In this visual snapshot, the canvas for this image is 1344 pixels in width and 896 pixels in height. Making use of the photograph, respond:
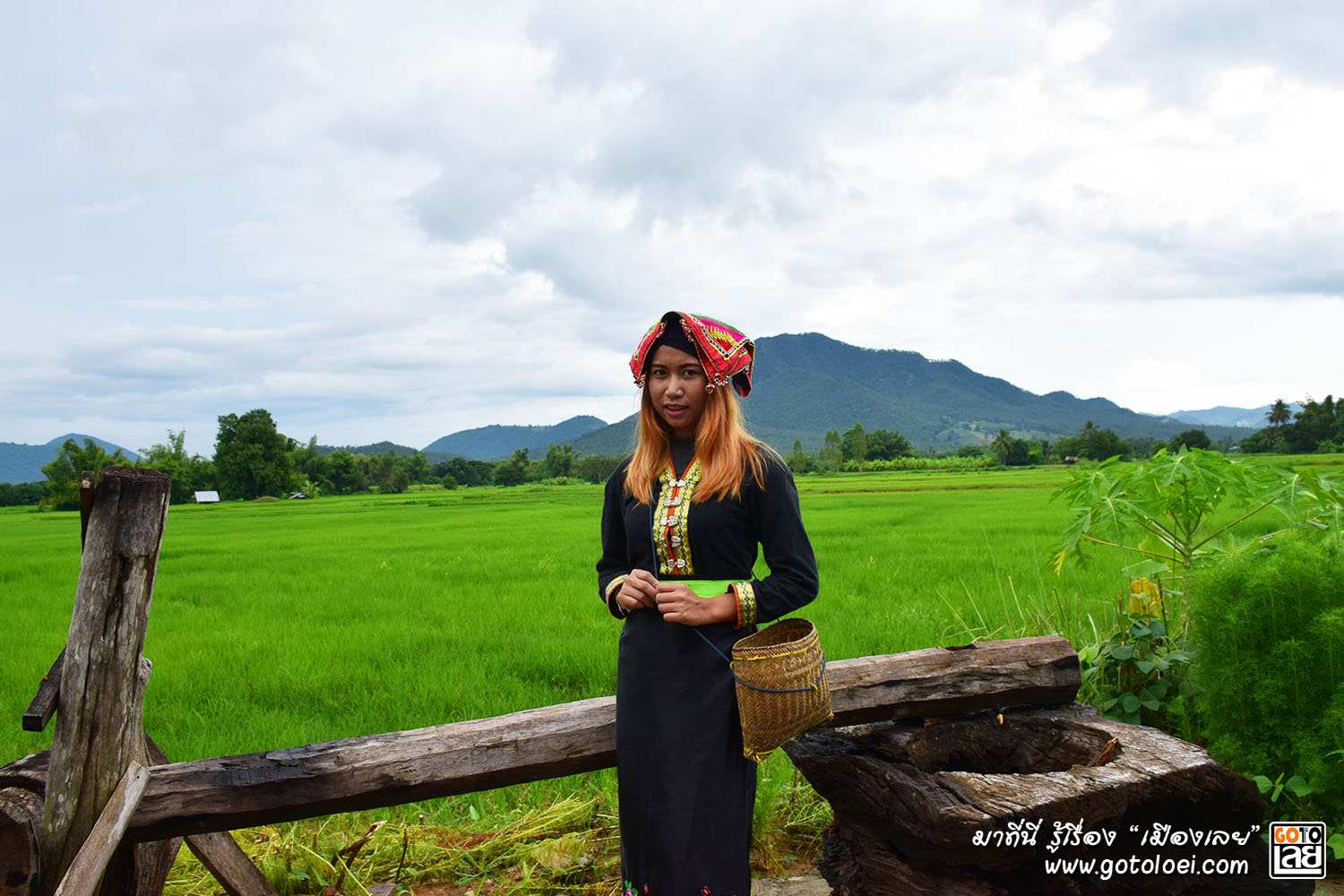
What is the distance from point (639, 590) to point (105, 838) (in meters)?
1.52

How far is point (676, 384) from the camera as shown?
2188mm

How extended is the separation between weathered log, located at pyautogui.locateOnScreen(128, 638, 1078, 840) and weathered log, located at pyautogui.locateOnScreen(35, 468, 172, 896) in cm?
17

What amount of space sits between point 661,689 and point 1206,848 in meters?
1.78

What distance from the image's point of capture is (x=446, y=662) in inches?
215

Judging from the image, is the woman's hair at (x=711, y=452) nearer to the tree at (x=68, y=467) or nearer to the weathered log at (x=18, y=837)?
the weathered log at (x=18, y=837)

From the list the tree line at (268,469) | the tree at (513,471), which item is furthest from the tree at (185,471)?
the tree at (513,471)

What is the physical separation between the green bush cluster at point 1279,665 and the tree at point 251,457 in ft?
157

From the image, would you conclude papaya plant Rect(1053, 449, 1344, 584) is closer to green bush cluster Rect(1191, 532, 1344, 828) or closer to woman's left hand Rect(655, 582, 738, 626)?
green bush cluster Rect(1191, 532, 1344, 828)

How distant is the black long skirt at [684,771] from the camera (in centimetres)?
203

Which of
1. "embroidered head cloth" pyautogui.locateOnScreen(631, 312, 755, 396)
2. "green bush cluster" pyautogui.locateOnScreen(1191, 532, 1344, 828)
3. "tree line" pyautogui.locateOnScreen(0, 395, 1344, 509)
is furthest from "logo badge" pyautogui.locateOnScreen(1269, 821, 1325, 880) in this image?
"tree line" pyautogui.locateOnScreen(0, 395, 1344, 509)

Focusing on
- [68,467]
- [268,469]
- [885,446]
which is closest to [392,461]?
[268,469]

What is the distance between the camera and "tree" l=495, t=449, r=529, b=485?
69812mm

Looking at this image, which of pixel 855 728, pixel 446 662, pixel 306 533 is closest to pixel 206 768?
pixel 855 728

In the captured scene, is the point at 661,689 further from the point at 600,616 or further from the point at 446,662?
the point at 600,616
